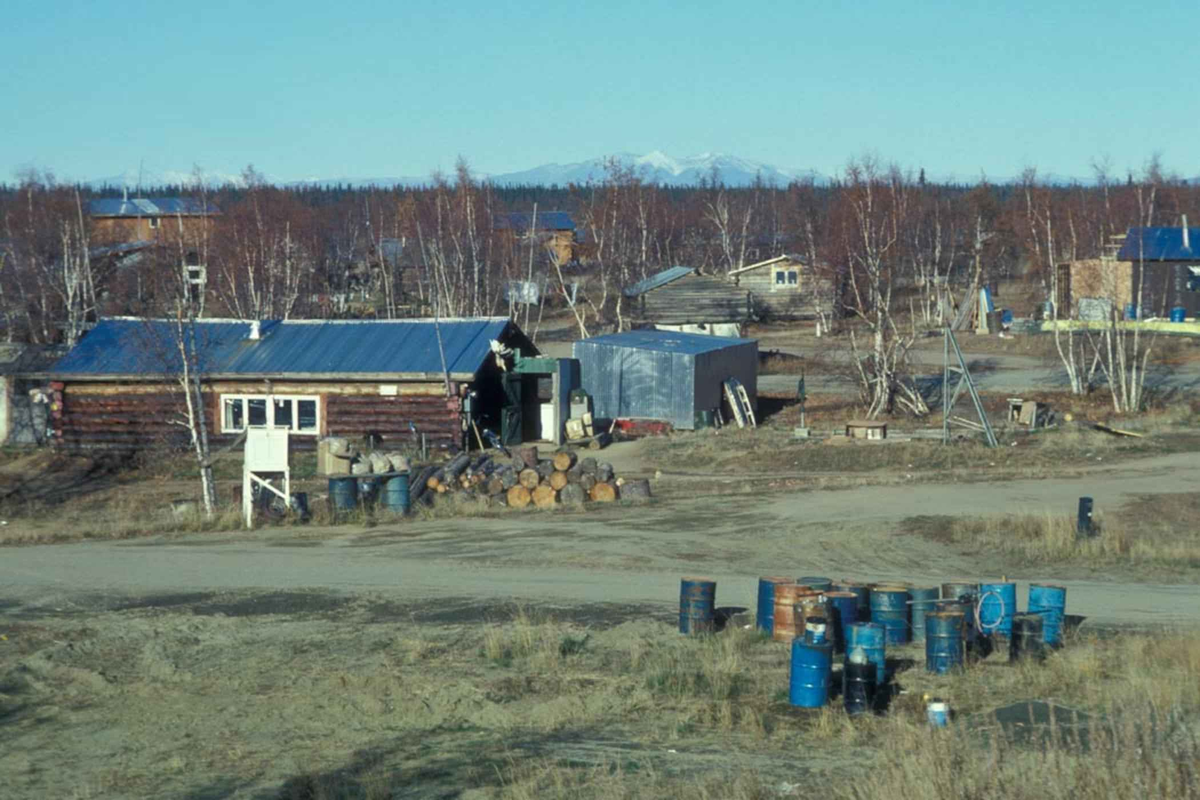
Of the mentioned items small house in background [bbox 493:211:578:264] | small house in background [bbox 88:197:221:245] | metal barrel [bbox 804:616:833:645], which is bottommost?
metal barrel [bbox 804:616:833:645]

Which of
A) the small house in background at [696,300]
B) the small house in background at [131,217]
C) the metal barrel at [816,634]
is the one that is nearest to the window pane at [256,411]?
the metal barrel at [816,634]

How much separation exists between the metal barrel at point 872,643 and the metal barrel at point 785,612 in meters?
1.96

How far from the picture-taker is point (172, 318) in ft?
102

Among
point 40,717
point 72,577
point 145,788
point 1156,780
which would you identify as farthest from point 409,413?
point 1156,780

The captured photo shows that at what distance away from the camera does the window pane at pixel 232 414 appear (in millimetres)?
33812

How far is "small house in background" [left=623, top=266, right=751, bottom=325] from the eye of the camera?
196 ft

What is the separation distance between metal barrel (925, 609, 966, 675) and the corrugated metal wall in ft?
77.7

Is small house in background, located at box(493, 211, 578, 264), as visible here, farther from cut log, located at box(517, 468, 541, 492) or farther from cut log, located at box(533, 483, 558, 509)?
cut log, located at box(533, 483, 558, 509)

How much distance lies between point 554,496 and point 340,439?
7.48m

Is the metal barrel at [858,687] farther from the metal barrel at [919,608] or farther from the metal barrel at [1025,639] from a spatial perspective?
the metal barrel at [919,608]

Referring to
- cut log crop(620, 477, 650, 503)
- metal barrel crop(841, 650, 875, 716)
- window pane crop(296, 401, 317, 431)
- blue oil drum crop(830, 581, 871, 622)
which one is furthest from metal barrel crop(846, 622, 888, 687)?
window pane crop(296, 401, 317, 431)

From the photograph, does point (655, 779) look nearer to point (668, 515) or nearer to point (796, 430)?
point (668, 515)

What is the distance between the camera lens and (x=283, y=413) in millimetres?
33844

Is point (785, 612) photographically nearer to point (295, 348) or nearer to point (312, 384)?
point (312, 384)
